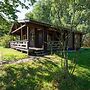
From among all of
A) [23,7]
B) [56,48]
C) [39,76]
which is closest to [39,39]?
[56,48]

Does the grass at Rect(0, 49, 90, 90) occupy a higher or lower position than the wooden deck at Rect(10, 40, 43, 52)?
lower

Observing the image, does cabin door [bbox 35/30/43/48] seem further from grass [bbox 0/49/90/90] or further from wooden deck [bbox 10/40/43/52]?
grass [bbox 0/49/90/90]

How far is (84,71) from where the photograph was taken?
16703 mm

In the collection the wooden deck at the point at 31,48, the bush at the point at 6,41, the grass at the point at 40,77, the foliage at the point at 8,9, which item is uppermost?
the foliage at the point at 8,9

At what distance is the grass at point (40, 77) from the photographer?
1377cm

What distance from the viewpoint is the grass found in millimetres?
13773

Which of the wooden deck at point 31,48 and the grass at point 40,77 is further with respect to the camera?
the wooden deck at point 31,48

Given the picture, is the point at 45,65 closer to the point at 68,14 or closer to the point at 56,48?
the point at 68,14

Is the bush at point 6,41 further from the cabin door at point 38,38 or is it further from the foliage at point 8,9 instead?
the foliage at point 8,9

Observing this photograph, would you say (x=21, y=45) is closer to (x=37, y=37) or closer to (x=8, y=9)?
(x=37, y=37)

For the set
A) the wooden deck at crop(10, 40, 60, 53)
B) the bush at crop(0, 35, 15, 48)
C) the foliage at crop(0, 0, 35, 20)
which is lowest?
the wooden deck at crop(10, 40, 60, 53)

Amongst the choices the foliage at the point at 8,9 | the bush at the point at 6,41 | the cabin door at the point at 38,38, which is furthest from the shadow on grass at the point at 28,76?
the bush at the point at 6,41

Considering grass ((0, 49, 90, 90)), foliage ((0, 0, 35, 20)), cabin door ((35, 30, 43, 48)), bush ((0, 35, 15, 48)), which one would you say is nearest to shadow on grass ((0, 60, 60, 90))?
grass ((0, 49, 90, 90))

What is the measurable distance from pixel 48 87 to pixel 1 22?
7869 mm
